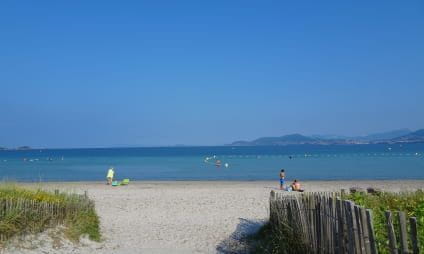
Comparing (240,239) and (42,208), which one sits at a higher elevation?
(42,208)

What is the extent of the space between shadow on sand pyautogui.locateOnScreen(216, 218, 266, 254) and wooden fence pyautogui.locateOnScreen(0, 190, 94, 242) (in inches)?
151

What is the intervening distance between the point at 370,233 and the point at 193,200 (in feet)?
55.2

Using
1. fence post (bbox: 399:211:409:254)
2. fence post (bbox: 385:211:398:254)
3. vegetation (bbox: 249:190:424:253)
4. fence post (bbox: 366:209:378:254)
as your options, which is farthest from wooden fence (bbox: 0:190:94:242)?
fence post (bbox: 399:211:409:254)

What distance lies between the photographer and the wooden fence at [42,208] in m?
11.4

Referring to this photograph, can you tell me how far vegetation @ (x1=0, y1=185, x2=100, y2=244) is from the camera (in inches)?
449

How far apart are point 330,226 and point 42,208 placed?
7.03m

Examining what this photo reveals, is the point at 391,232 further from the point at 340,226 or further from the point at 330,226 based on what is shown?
the point at 330,226

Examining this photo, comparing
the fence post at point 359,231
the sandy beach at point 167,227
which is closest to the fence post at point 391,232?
the fence post at point 359,231

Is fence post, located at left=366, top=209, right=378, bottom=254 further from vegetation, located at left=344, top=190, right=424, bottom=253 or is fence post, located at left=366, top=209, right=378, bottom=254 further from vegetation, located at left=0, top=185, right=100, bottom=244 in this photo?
vegetation, located at left=0, top=185, right=100, bottom=244

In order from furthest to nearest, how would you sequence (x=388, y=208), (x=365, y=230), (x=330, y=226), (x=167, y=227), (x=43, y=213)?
(x=167, y=227), (x=43, y=213), (x=388, y=208), (x=330, y=226), (x=365, y=230)

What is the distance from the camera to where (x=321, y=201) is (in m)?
8.62

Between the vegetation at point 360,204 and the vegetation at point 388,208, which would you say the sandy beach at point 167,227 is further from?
the vegetation at point 388,208

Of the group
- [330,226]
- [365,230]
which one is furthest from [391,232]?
[330,226]

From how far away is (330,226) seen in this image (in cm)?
816
